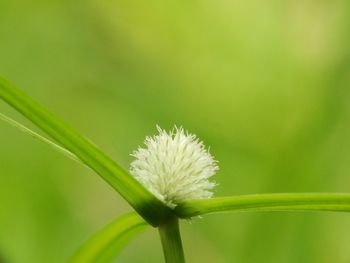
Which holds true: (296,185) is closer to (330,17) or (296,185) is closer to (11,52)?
(330,17)

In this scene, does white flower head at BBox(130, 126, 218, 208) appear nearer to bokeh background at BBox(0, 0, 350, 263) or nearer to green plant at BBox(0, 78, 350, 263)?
green plant at BBox(0, 78, 350, 263)

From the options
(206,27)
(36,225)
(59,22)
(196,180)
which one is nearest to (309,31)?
(206,27)

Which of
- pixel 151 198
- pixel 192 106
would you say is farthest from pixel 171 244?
pixel 192 106

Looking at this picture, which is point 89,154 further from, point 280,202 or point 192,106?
point 192,106

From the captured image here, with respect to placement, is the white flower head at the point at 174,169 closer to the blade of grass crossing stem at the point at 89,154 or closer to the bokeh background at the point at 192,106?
the blade of grass crossing stem at the point at 89,154

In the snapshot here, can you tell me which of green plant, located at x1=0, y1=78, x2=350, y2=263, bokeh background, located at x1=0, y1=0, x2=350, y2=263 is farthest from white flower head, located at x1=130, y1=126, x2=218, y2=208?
bokeh background, located at x1=0, y1=0, x2=350, y2=263

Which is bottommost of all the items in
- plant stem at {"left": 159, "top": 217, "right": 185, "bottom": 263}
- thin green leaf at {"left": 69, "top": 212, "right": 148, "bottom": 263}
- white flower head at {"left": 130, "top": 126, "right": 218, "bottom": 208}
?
plant stem at {"left": 159, "top": 217, "right": 185, "bottom": 263}
